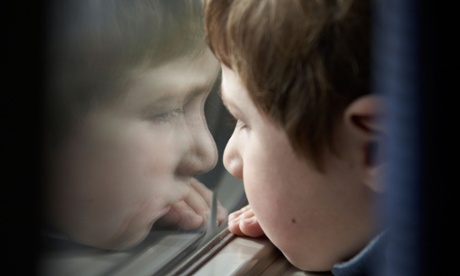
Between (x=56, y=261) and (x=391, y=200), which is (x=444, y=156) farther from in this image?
(x=56, y=261)

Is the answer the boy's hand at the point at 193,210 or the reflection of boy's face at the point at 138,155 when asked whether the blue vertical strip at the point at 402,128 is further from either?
the boy's hand at the point at 193,210

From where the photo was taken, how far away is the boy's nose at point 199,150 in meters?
1.08

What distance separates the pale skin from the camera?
0.91 metres

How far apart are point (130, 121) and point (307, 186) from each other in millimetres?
226

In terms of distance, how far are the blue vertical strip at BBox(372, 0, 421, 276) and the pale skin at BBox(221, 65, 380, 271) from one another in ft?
1.19

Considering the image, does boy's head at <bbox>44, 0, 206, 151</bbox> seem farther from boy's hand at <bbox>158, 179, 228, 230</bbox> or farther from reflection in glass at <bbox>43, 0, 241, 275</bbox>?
boy's hand at <bbox>158, 179, 228, 230</bbox>

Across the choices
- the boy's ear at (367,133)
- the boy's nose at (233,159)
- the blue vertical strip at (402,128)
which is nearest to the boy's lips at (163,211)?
the boy's nose at (233,159)

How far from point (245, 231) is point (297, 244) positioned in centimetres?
12

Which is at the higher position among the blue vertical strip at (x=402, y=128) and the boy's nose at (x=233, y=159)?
the blue vertical strip at (x=402, y=128)

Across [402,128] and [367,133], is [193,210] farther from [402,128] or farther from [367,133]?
[402,128]

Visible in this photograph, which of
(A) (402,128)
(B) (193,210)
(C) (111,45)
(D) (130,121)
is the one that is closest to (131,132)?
(D) (130,121)

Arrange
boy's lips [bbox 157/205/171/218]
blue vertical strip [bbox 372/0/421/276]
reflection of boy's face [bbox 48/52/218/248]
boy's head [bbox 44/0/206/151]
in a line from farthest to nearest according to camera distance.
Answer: boy's lips [bbox 157/205/171/218] < reflection of boy's face [bbox 48/52/218/248] < boy's head [bbox 44/0/206/151] < blue vertical strip [bbox 372/0/421/276]

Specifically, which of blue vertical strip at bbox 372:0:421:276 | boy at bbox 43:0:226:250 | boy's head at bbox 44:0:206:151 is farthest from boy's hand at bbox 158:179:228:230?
blue vertical strip at bbox 372:0:421:276

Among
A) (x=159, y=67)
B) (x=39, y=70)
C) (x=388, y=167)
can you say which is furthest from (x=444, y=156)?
(x=159, y=67)
